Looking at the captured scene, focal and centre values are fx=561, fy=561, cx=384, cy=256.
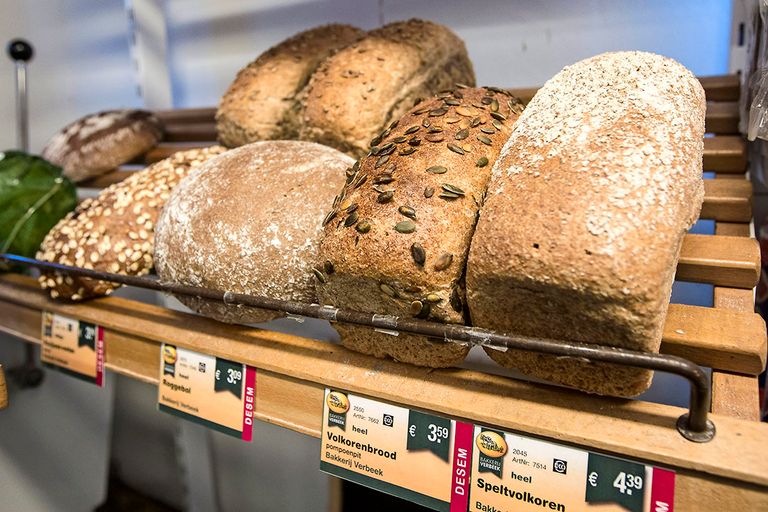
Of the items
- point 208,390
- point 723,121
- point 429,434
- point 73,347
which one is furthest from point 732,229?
point 73,347

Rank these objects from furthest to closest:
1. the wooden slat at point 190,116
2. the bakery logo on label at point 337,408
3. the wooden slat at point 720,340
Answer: the wooden slat at point 190,116, the bakery logo on label at point 337,408, the wooden slat at point 720,340

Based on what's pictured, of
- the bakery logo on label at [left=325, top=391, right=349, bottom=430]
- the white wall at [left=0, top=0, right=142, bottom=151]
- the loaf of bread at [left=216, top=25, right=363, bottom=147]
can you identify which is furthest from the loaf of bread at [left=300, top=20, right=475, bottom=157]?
the white wall at [left=0, top=0, right=142, bottom=151]

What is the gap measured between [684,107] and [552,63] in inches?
35.8

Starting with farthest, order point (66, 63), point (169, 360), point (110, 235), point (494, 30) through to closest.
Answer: point (66, 63)
point (494, 30)
point (110, 235)
point (169, 360)

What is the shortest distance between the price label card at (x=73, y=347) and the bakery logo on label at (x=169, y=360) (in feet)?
0.65

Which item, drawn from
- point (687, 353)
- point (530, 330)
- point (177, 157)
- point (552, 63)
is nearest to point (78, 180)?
point (177, 157)

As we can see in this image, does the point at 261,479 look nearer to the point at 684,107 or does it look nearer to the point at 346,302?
the point at 346,302

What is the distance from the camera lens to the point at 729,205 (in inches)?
36.9

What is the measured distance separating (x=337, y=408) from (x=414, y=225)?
0.93 feet

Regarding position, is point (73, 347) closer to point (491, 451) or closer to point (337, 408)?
point (337, 408)

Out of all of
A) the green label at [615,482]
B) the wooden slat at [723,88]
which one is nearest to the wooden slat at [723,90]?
the wooden slat at [723,88]

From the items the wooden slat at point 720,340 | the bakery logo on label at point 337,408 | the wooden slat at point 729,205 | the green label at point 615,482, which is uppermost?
the wooden slat at point 729,205

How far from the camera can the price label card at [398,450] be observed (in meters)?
0.67

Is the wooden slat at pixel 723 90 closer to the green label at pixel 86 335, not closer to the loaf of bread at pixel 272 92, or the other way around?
the loaf of bread at pixel 272 92
